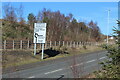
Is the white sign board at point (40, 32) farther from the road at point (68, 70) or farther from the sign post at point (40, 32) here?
the road at point (68, 70)

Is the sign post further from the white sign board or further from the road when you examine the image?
the road

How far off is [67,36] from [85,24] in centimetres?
1392

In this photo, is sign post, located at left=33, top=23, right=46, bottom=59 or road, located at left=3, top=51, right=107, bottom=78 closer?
road, located at left=3, top=51, right=107, bottom=78

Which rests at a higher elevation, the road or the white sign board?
the white sign board

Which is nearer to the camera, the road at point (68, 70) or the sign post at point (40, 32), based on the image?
the road at point (68, 70)

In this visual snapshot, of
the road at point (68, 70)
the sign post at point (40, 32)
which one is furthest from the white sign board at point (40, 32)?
the road at point (68, 70)

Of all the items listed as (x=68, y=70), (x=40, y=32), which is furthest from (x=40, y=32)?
(x=68, y=70)

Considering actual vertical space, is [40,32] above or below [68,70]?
above

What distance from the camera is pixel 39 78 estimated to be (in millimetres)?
12586

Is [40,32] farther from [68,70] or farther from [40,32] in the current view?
[68,70]

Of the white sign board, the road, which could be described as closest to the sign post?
the white sign board

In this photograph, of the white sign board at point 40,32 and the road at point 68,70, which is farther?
the white sign board at point 40,32

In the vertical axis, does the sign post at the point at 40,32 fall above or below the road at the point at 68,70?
above

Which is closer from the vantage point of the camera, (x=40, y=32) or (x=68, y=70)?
(x=68, y=70)
